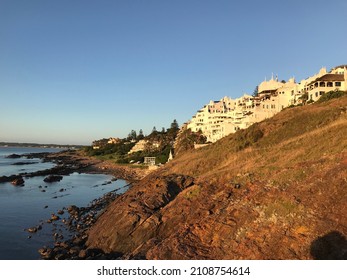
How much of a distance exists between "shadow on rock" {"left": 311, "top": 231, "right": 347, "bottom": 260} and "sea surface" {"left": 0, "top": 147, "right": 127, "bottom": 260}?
2356 centimetres

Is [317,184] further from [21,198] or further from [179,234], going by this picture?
[21,198]

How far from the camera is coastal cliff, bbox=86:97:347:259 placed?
15.8 meters

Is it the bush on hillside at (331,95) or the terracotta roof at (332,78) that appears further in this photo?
the terracotta roof at (332,78)

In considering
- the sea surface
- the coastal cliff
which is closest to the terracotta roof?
the coastal cliff

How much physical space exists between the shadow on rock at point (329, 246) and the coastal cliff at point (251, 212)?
4 centimetres

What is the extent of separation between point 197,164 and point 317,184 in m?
19.4

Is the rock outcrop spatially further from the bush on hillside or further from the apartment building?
the apartment building

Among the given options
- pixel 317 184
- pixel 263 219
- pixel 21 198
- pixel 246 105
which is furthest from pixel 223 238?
pixel 246 105

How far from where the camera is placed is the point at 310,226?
622 inches

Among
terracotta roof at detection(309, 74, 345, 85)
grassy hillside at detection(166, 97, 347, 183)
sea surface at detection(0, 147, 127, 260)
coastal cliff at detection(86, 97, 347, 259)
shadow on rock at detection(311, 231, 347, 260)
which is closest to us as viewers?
shadow on rock at detection(311, 231, 347, 260)

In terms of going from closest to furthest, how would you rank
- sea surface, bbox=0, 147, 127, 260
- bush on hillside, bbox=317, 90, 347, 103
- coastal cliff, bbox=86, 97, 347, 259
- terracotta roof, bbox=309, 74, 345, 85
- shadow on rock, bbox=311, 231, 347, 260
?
shadow on rock, bbox=311, 231, 347, 260, coastal cliff, bbox=86, 97, 347, 259, sea surface, bbox=0, 147, 127, 260, bush on hillside, bbox=317, 90, 347, 103, terracotta roof, bbox=309, 74, 345, 85

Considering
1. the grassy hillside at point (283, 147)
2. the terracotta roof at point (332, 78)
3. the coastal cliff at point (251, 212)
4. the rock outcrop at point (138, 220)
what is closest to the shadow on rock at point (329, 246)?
the coastal cliff at point (251, 212)

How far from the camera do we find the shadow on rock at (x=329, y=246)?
1392 cm

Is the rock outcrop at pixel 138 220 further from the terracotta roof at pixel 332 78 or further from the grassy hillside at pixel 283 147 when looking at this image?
the terracotta roof at pixel 332 78
